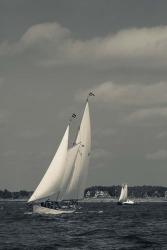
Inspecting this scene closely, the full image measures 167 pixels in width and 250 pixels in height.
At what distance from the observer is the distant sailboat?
120 meters

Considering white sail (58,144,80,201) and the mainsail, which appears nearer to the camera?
the mainsail

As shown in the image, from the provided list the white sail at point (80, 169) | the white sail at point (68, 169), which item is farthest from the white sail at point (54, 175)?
the white sail at point (80, 169)

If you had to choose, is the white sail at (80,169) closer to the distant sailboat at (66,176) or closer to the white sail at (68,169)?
the distant sailboat at (66,176)

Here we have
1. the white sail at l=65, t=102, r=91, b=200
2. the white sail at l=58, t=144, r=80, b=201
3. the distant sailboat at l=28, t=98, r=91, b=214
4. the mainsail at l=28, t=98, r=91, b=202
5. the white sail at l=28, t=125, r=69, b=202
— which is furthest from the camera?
the white sail at l=58, t=144, r=80, b=201

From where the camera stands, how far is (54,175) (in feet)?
394

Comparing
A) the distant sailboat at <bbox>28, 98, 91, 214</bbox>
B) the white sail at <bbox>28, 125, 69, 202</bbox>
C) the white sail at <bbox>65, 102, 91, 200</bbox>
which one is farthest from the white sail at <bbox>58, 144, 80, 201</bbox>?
the white sail at <bbox>28, 125, 69, 202</bbox>

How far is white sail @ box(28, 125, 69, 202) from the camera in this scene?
389 feet

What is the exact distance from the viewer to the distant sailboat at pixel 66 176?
11962cm

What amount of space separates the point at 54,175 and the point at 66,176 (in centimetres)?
470

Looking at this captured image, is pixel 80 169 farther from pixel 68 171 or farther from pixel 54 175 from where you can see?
pixel 54 175

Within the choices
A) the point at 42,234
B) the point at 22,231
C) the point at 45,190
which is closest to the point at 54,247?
the point at 42,234

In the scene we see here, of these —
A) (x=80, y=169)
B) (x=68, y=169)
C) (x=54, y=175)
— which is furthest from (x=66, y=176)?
(x=54, y=175)

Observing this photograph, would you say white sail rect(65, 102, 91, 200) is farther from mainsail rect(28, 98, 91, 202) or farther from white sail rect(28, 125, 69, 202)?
white sail rect(28, 125, 69, 202)

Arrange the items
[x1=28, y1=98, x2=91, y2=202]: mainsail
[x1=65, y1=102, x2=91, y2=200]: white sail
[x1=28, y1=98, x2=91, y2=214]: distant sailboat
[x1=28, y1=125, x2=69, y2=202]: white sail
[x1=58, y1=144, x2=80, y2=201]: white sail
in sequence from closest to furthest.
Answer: [x1=28, y1=125, x2=69, y2=202]: white sail
[x1=28, y1=98, x2=91, y2=202]: mainsail
[x1=28, y1=98, x2=91, y2=214]: distant sailboat
[x1=65, y1=102, x2=91, y2=200]: white sail
[x1=58, y1=144, x2=80, y2=201]: white sail
